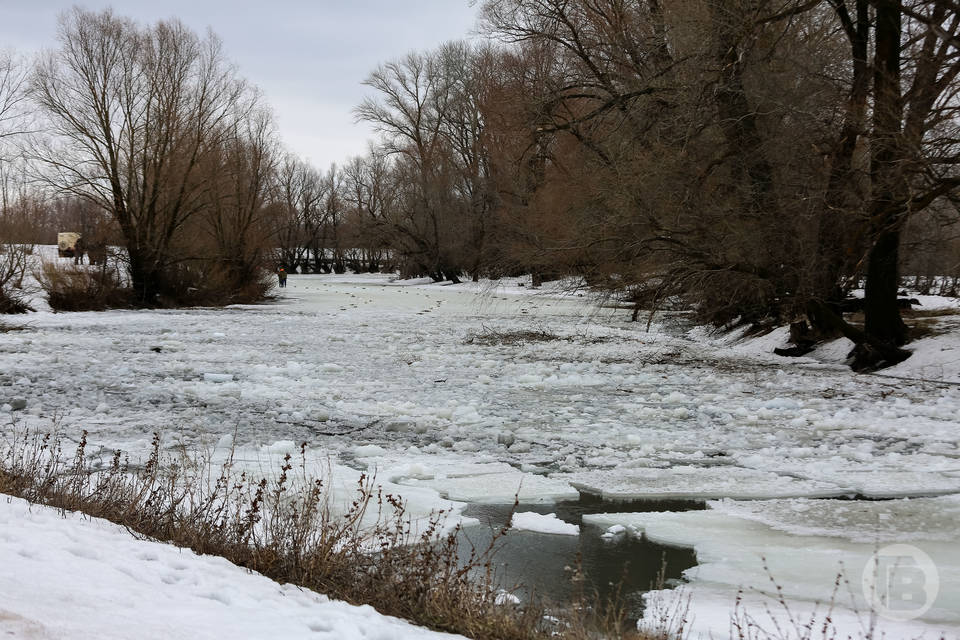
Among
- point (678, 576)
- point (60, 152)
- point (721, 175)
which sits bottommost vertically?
point (678, 576)

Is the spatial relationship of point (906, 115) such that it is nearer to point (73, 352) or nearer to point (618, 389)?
point (618, 389)

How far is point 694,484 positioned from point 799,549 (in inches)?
64.8

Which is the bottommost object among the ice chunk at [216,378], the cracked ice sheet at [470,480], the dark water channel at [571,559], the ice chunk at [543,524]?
the dark water channel at [571,559]

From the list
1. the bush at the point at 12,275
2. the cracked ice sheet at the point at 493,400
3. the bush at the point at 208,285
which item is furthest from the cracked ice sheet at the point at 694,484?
the bush at the point at 208,285

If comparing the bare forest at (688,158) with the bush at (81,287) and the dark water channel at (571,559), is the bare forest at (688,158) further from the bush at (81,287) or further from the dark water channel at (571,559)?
the dark water channel at (571,559)

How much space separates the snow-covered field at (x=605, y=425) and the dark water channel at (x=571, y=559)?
194 millimetres

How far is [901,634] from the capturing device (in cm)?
402

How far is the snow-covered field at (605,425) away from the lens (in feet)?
19.1

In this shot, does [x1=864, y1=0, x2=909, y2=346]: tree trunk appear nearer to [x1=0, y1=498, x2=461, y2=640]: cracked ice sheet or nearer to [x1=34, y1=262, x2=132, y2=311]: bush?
[x1=0, y1=498, x2=461, y2=640]: cracked ice sheet

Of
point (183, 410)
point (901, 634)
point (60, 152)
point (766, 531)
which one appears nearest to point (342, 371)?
point (183, 410)

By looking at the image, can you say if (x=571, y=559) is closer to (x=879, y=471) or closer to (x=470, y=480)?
(x=470, y=480)

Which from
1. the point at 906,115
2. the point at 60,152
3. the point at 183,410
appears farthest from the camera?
the point at 60,152

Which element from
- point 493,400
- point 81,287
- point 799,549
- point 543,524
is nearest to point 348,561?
point 543,524

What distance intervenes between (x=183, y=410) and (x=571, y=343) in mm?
10266
